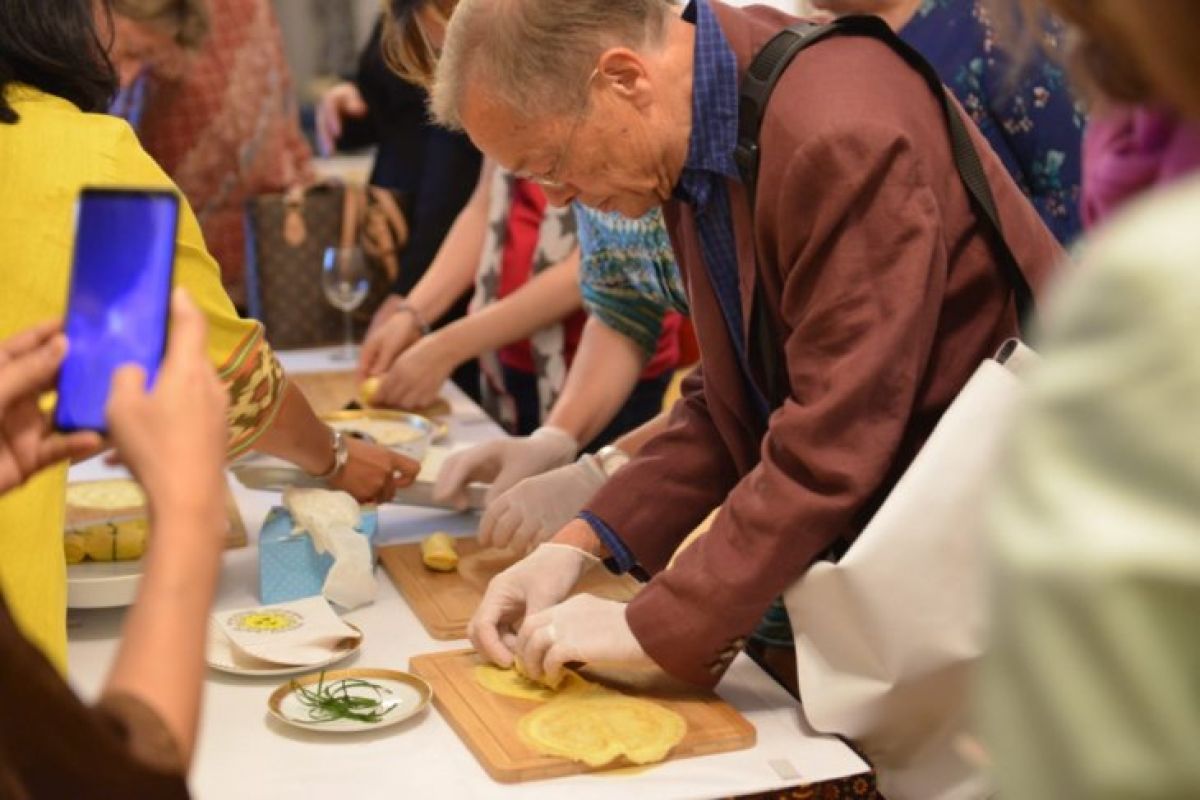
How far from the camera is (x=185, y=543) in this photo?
35.0 inches

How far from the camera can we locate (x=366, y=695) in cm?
164

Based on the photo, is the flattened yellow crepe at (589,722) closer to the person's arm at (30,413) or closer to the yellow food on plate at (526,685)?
the yellow food on plate at (526,685)

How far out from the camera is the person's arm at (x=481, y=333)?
9.14 ft

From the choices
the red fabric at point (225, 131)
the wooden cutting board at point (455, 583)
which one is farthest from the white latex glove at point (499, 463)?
the red fabric at point (225, 131)

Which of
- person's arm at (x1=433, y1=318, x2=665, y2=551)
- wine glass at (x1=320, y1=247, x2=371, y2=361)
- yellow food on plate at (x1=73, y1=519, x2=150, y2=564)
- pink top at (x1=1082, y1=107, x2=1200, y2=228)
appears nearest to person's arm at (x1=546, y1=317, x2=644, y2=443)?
→ person's arm at (x1=433, y1=318, x2=665, y2=551)

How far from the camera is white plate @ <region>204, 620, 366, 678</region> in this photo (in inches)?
66.9

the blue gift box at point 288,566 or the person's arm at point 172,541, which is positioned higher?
the person's arm at point 172,541

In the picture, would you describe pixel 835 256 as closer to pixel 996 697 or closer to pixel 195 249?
pixel 195 249

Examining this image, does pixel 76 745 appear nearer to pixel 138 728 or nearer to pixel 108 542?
pixel 138 728

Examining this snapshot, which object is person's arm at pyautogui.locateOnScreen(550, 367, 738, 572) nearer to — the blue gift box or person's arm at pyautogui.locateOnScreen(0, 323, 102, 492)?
the blue gift box

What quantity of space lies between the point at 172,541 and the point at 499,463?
141 cm

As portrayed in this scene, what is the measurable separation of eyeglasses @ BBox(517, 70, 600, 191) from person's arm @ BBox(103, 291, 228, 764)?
32.8 inches

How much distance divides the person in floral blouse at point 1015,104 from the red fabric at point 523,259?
65cm

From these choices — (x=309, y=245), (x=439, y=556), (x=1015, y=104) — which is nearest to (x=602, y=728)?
(x=439, y=556)
